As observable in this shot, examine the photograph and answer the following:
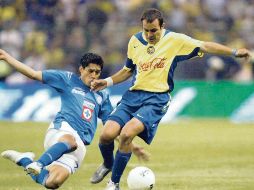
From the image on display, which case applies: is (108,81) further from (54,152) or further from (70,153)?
(54,152)

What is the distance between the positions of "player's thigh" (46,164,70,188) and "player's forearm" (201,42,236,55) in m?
2.49

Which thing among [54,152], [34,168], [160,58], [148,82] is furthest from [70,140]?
[160,58]

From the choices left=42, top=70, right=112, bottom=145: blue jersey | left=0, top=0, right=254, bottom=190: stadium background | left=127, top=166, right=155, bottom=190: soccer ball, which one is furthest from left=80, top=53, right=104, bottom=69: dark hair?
left=0, top=0, right=254, bottom=190: stadium background

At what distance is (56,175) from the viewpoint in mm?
9586

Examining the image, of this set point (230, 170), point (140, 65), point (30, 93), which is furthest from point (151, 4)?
point (140, 65)

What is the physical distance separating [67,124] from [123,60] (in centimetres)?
1399

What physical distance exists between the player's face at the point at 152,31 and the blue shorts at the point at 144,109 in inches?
27.4

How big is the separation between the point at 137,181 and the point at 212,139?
865 centimetres

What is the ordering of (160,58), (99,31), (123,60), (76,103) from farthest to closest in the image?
1. (99,31)
2. (123,60)
3. (160,58)
4. (76,103)

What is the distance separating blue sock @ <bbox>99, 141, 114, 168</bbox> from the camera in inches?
427

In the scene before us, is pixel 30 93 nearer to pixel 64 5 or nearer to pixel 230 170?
pixel 64 5

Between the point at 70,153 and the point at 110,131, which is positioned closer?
the point at 70,153

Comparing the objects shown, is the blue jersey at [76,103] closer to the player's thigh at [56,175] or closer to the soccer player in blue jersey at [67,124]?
the soccer player in blue jersey at [67,124]

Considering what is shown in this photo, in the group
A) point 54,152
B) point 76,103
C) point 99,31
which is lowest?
point 99,31
